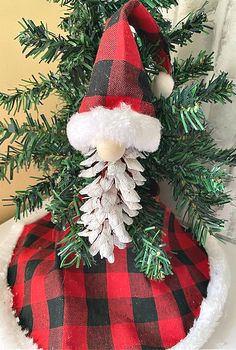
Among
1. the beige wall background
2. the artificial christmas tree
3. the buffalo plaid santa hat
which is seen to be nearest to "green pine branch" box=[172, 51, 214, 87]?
Result: the artificial christmas tree

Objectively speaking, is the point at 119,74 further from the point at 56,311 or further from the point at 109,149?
the point at 56,311

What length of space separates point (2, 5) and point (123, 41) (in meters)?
0.33

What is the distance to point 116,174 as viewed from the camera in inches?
15.7

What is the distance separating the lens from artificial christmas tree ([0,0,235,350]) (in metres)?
0.36

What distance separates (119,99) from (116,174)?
0.30 feet

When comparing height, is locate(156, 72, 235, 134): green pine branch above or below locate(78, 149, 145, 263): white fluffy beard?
above

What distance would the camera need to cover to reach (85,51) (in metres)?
0.43

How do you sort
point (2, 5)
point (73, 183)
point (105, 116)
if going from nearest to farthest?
1. point (105, 116)
2. point (73, 183)
3. point (2, 5)

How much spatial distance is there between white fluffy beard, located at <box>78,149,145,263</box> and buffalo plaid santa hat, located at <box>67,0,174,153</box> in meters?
0.04

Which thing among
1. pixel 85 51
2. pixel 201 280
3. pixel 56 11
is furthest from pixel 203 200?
pixel 56 11

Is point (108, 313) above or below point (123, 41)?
below

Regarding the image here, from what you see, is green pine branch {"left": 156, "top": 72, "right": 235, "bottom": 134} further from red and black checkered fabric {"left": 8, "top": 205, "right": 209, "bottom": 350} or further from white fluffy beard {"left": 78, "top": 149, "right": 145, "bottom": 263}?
red and black checkered fabric {"left": 8, "top": 205, "right": 209, "bottom": 350}

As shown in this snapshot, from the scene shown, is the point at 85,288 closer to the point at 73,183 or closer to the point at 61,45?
the point at 73,183

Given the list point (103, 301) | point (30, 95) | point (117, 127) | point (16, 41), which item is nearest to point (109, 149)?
point (117, 127)
